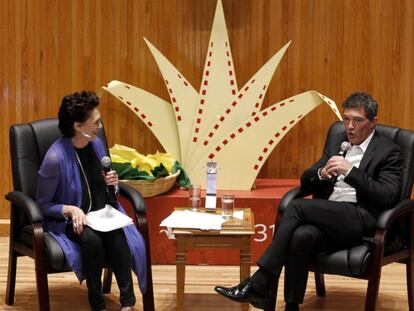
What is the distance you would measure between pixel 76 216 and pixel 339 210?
1.26 meters

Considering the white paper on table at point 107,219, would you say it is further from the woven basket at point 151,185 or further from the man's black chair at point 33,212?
A: the woven basket at point 151,185

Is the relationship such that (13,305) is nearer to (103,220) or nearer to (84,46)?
(103,220)

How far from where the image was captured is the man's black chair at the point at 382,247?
3.82m

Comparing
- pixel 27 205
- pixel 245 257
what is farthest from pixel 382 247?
pixel 27 205

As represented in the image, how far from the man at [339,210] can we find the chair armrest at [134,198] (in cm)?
55

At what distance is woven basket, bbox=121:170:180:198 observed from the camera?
16.0ft

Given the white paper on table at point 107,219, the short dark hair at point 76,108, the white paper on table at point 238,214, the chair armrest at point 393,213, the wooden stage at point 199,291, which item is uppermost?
the short dark hair at point 76,108

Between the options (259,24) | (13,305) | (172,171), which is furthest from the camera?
(259,24)

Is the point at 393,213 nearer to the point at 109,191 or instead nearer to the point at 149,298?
the point at 149,298

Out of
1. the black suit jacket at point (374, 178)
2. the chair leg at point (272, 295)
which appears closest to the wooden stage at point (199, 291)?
the chair leg at point (272, 295)

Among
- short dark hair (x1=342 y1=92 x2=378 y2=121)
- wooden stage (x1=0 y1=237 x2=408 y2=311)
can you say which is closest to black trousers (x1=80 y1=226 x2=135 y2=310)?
wooden stage (x1=0 y1=237 x2=408 y2=311)

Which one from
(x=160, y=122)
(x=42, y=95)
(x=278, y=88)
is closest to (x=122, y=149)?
(x=160, y=122)

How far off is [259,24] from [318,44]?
1.33 ft

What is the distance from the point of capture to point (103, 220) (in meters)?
3.96
